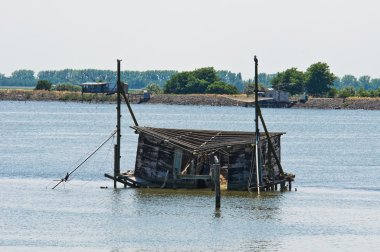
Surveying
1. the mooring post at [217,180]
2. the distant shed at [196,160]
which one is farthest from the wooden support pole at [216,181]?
the distant shed at [196,160]

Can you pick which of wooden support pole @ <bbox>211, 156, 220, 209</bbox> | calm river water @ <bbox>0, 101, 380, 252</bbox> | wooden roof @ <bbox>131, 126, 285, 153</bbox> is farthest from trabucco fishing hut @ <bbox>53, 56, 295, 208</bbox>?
wooden support pole @ <bbox>211, 156, 220, 209</bbox>

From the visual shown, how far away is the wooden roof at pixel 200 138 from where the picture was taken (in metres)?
57.6

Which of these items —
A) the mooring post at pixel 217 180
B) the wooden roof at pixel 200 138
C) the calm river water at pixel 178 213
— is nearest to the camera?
the calm river water at pixel 178 213

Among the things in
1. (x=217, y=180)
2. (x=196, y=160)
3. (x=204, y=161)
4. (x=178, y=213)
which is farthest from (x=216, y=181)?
(x=204, y=161)

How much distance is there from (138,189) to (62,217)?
9764 millimetres

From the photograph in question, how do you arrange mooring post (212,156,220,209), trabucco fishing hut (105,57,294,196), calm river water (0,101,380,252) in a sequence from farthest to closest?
trabucco fishing hut (105,57,294,196), mooring post (212,156,220,209), calm river water (0,101,380,252)

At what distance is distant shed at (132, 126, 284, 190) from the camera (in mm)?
57875

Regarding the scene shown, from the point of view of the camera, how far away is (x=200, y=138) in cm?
6059

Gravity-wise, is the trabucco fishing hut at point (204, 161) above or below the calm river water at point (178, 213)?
above

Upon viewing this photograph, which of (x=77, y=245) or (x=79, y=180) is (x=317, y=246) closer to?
(x=77, y=245)

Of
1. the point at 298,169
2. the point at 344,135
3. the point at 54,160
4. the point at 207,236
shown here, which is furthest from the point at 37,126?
the point at 207,236

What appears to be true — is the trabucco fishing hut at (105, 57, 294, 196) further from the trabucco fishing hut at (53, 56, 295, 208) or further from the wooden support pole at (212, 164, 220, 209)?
the wooden support pole at (212, 164, 220, 209)

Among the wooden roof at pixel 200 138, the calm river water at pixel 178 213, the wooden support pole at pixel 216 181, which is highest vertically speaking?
the wooden roof at pixel 200 138

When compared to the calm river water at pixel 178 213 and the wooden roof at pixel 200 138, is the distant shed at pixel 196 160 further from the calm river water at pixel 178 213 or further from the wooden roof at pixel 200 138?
the calm river water at pixel 178 213
